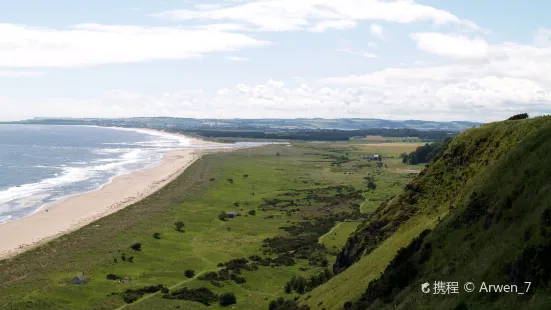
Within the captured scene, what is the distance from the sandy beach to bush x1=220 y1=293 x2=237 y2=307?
43.1 meters

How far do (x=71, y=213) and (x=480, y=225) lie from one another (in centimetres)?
10740

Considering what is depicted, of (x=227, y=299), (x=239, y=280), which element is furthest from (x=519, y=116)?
(x=239, y=280)

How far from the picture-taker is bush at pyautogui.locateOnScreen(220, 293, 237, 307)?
214 ft

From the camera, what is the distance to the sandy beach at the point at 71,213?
95812 mm

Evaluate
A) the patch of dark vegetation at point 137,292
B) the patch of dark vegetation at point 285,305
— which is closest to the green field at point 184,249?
the patch of dark vegetation at point 137,292

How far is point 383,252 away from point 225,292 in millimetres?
28609

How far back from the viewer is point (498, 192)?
37.3 m

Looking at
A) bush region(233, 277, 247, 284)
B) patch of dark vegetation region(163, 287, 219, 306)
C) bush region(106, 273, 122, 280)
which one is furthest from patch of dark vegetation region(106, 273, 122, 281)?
bush region(233, 277, 247, 284)

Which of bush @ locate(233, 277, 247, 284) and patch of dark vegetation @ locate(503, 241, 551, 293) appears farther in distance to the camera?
bush @ locate(233, 277, 247, 284)

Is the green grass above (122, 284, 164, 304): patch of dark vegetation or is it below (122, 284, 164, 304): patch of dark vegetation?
above

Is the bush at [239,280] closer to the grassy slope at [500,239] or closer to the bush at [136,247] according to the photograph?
the bush at [136,247]

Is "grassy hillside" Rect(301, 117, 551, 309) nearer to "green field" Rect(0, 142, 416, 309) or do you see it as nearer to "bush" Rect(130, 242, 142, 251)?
"green field" Rect(0, 142, 416, 309)

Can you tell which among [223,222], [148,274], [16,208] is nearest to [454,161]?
[148,274]

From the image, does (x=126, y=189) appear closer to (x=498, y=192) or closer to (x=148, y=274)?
(x=148, y=274)
